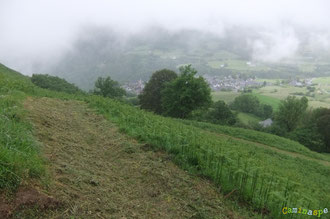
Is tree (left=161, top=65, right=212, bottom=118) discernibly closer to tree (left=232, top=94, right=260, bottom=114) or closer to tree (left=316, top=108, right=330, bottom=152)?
tree (left=316, top=108, right=330, bottom=152)

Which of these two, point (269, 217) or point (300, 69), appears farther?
point (300, 69)

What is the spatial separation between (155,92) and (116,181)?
Answer: 39657 millimetres

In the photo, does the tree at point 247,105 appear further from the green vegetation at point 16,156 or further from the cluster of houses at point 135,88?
the green vegetation at point 16,156

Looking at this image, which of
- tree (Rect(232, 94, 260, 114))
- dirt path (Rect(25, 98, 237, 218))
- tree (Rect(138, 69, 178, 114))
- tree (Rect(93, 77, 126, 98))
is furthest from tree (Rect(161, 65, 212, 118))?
tree (Rect(232, 94, 260, 114))

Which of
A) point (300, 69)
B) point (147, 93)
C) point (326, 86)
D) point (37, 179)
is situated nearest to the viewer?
point (37, 179)

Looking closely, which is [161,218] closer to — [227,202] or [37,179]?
[227,202]

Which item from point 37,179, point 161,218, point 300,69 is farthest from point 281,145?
point 300,69

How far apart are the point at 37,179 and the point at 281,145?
21.6 meters

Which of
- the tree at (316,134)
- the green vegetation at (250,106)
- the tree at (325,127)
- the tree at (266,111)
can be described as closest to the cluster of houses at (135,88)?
the green vegetation at (250,106)

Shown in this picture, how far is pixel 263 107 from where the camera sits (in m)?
83.0

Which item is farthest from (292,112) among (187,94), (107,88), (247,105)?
(247,105)

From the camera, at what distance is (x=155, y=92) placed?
4447 cm

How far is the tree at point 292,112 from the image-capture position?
4722 centimetres

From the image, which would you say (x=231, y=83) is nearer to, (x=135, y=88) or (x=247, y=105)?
(x=135, y=88)
